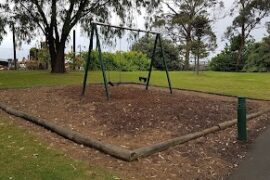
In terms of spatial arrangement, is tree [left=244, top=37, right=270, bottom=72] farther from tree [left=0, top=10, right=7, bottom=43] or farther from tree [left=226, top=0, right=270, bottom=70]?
tree [left=0, top=10, right=7, bottom=43]

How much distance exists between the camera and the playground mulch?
637 cm

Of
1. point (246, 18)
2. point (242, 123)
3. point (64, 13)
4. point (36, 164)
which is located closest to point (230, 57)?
point (246, 18)

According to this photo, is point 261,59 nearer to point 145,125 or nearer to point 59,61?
point 59,61

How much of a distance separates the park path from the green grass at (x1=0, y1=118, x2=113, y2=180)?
193cm

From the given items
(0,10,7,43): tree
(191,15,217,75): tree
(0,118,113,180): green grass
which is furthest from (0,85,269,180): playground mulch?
(191,15,217,75): tree

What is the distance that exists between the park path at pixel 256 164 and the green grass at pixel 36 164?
1932 millimetres

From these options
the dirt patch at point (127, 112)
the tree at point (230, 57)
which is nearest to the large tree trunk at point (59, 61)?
the dirt patch at point (127, 112)

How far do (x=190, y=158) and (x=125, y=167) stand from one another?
120 cm

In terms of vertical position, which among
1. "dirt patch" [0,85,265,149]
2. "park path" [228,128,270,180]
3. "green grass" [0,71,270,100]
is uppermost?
"green grass" [0,71,270,100]

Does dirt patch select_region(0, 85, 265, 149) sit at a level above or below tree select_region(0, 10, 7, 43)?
below

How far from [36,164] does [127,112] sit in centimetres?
341

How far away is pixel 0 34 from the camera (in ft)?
64.5

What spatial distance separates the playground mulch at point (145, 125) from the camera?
6.37 metres

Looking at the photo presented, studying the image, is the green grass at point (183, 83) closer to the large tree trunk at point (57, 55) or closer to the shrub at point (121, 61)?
the large tree trunk at point (57, 55)
